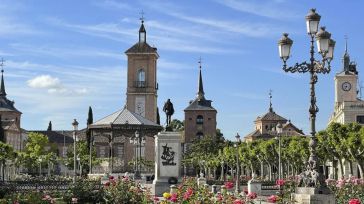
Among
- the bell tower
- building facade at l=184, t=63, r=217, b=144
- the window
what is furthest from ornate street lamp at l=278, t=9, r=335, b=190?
building facade at l=184, t=63, r=217, b=144

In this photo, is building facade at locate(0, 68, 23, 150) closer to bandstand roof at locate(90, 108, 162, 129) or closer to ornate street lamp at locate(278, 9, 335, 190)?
bandstand roof at locate(90, 108, 162, 129)

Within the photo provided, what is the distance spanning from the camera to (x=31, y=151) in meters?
129

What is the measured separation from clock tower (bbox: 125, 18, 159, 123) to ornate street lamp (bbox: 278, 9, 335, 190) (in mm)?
90529

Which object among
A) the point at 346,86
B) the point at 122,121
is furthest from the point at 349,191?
the point at 346,86

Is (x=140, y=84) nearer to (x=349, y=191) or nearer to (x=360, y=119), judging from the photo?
(x=360, y=119)

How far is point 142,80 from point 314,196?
9573 centimetres

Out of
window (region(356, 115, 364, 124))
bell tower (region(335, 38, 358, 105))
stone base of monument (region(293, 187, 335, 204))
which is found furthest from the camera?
bell tower (region(335, 38, 358, 105))

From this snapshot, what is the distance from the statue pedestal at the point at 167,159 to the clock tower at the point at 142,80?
77505 millimetres

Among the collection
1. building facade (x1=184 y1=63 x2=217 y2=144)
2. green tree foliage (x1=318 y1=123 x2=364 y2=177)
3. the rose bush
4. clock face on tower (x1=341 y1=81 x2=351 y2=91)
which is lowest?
the rose bush

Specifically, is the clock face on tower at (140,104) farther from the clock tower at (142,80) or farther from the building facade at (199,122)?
the building facade at (199,122)

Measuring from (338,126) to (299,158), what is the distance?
11931 mm

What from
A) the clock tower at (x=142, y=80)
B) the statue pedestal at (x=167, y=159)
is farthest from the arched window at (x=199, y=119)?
the statue pedestal at (x=167, y=159)

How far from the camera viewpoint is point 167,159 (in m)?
33.2

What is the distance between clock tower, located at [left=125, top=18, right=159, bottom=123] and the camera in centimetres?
11138
